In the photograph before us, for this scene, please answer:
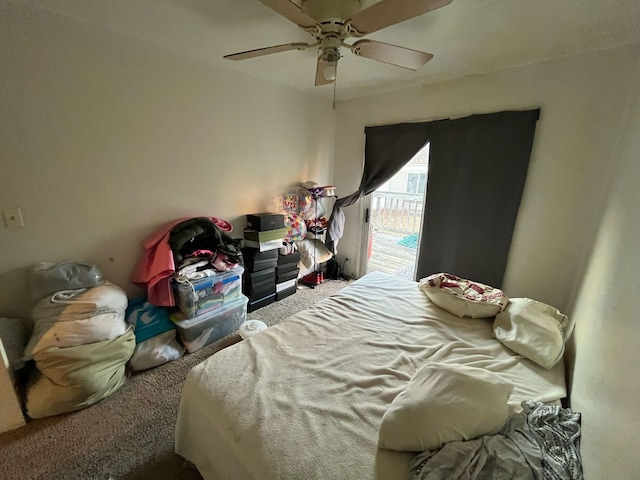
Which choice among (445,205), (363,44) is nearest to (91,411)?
(363,44)

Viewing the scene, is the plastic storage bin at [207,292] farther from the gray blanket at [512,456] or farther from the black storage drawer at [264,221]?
the gray blanket at [512,456]

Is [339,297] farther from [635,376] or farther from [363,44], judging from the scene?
[363,44]

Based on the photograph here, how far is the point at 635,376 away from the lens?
735mm

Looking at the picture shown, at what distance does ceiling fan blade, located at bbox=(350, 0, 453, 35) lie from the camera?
3.42ft

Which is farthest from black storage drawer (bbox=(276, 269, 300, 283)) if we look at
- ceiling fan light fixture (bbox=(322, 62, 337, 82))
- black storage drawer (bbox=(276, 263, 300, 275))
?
ceiling fan light fixture (bbox=(322, 62, 337, 82))

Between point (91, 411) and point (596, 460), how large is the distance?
7.75 ft

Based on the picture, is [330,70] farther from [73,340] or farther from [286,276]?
[73,340]

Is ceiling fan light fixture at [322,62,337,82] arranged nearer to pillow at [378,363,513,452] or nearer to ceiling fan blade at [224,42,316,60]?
ceiling fan blade at [224,42,316,60]

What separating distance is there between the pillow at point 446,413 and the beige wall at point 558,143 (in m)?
1.77

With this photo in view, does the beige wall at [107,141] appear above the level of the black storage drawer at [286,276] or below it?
above

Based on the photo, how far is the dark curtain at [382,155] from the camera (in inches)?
109

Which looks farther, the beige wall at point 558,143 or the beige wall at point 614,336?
the beige wall at point 558,143

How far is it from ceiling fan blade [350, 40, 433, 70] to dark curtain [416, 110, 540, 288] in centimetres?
111

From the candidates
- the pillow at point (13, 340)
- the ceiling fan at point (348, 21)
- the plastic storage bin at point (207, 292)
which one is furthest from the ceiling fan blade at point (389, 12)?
the pillow at point (13, 340)
